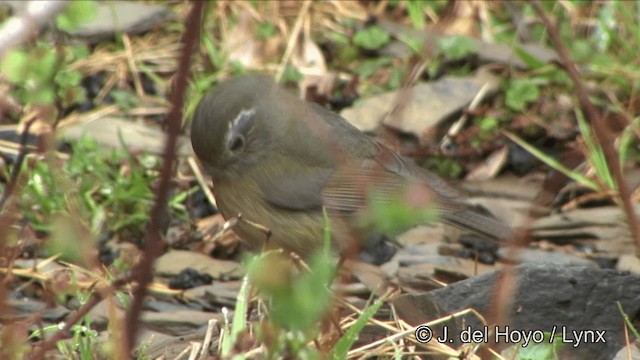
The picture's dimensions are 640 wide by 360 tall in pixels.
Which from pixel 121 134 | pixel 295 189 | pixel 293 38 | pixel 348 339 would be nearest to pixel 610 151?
pixel 348 339

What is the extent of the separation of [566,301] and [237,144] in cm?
156

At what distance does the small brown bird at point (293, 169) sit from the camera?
4.80 m

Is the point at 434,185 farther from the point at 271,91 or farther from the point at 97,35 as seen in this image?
the point at 97,35

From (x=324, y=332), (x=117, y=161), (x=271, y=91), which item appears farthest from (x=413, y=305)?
(x=117, y=161)

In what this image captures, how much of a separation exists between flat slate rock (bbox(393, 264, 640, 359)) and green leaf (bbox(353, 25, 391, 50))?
3.29 m

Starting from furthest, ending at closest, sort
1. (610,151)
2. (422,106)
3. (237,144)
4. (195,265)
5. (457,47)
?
(457,47), (422,106), (195,265), (237,144), (610,151)

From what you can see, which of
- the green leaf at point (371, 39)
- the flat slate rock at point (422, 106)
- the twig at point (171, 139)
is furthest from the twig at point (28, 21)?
the green leaf at point (371, 39)

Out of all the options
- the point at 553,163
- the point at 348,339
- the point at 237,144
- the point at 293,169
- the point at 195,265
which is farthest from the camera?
the point at 553,163

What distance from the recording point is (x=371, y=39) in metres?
7.17

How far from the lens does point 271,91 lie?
17.2 ft

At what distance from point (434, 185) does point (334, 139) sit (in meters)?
0.48

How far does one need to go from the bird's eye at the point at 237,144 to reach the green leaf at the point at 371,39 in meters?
2.32

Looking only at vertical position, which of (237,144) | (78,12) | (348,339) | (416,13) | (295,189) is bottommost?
(416,13)

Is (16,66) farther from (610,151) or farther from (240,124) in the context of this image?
(240,124)
